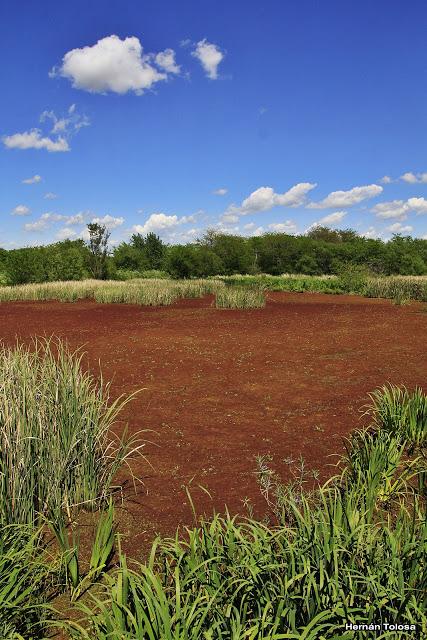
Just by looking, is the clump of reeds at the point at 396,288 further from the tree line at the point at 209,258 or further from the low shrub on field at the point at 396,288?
the tree line at the point at 209,258

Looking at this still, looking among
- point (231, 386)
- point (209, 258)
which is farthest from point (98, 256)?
point (231, 386)

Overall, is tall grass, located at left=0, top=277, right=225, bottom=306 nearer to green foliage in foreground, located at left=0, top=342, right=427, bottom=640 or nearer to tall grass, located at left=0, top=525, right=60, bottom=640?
green foliage in foreground, located at left=0, top=342, right=427, bottom=640

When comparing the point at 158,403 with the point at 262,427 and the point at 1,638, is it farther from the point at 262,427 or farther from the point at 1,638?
the point at 1,638

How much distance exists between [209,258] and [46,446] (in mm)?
44616

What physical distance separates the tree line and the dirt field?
2224 cm

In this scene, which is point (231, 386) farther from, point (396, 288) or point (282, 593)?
point (396, 288)

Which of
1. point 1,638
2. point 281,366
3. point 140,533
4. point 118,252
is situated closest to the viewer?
point 1,638

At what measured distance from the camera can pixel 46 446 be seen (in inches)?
126

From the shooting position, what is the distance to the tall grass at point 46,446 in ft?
9.84

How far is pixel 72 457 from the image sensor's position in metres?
3.42

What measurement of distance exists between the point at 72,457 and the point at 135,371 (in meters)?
4.87

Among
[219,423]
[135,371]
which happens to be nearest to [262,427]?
[219,423]

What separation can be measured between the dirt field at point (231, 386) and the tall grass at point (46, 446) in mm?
474

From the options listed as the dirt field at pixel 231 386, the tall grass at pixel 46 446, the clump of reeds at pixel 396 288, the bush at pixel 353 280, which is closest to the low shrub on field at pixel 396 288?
the clump of reeds at pixel 396 288
